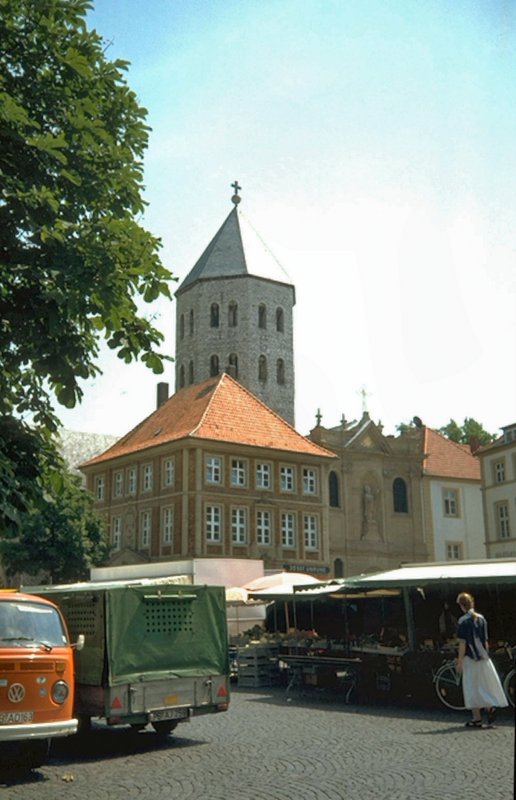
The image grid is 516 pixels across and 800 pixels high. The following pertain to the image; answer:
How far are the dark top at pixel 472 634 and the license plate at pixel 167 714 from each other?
4.27 meters

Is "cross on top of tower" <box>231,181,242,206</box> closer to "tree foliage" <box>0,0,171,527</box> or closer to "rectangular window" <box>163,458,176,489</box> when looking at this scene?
"rectangular window" <box>163,458,176,489</box>

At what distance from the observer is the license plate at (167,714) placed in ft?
38.5

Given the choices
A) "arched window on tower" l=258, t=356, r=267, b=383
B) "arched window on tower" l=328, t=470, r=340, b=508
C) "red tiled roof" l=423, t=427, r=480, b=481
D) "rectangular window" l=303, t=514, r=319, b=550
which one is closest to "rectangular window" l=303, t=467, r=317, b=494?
"rectangular window" l=303, t=514, r=319, b=550

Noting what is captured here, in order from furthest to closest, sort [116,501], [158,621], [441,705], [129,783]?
[116,501], [441,705], [158,621], [129,783]

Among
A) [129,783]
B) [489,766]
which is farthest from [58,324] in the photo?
[489,766]

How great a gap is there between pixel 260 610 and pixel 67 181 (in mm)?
19775

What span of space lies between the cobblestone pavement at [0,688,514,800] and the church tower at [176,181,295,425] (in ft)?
196

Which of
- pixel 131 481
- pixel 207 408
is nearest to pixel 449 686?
A: pixel 207 408

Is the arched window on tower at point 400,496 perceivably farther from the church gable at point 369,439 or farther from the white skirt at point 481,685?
the white skirt at point 481,685

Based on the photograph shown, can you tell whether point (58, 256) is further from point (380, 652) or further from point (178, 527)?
point (178, 527)

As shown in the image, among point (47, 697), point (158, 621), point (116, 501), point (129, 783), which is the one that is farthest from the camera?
point (116, 501)

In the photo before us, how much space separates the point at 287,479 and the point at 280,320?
33.7 m

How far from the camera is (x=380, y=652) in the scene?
17.1 meters

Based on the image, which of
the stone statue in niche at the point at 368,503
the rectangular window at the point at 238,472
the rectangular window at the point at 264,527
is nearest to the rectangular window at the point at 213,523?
the rectangular window at the point at 238,472
